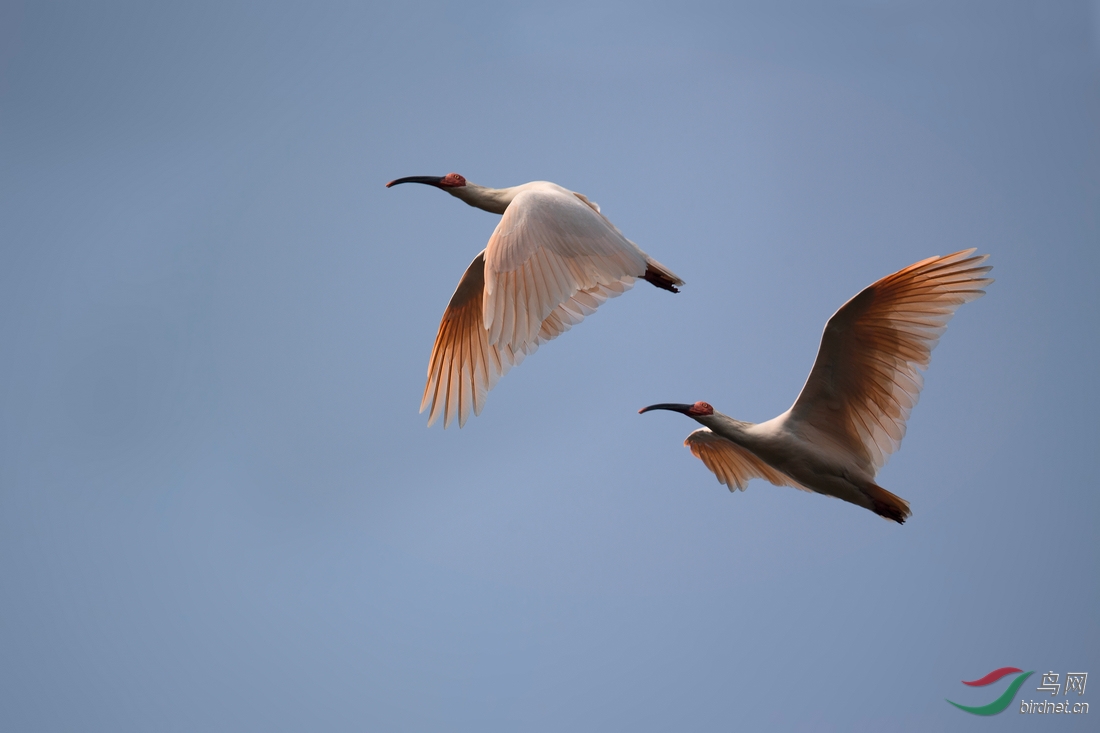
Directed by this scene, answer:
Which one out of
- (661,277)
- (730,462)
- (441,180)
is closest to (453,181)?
(441,180)

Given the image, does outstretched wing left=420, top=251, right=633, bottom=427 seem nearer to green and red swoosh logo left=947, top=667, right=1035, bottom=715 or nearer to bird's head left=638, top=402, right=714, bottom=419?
bird's head left=638, top=402, right=714, bottom=419

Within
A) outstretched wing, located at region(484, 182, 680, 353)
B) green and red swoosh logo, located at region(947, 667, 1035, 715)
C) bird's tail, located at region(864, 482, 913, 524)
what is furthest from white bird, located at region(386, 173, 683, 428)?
green and red swoosh logo, located at region(947, 667, 1035, 715)

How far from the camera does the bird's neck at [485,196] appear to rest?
10.3 meters

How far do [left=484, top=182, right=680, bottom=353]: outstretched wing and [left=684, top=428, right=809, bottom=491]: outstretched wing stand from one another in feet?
7.95

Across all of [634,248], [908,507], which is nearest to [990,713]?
[908,507]

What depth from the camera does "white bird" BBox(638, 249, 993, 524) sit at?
8.89 metres

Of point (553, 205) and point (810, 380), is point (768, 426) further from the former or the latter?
point (553, 205)

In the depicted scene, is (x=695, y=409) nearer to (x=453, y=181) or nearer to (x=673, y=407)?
(x=673, y=407)

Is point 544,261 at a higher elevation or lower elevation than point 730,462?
higher

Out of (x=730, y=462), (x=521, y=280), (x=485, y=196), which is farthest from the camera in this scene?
(x=730, y=462)

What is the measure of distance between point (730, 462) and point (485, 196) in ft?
12.9

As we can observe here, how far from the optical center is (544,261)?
840 centimetres

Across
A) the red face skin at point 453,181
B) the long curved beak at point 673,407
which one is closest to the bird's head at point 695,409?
the long curved beak at point 673,407

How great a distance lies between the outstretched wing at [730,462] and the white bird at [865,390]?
2.64 feet
